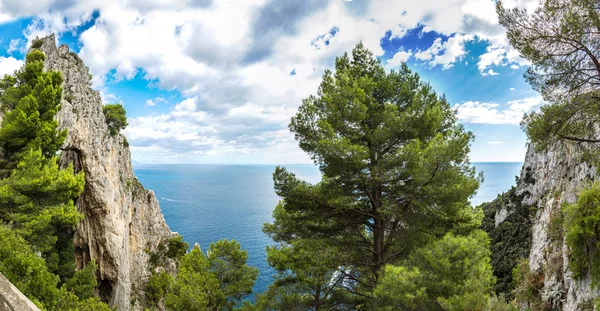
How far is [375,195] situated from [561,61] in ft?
18.5

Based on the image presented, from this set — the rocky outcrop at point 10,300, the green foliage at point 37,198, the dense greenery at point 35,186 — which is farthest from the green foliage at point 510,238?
the rocky outcrop at point 10,300

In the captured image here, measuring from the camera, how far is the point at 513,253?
34500 mm

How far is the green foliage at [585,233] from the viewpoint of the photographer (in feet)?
17.4

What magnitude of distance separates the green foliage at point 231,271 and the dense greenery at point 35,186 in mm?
6242

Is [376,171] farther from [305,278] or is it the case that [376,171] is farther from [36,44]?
[36,44]

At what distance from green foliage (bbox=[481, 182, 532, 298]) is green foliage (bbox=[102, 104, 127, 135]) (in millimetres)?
37260

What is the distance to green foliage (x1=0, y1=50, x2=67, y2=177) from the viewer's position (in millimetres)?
12203

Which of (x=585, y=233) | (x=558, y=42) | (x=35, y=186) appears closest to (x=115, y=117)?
Result: (x=35, y=186)

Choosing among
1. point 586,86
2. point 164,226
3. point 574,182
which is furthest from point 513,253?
point 164,226

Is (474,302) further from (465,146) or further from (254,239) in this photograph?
(254,239)

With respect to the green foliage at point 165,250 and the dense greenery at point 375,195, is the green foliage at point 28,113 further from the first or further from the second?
the green foliage at point 165,250

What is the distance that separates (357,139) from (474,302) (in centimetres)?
528

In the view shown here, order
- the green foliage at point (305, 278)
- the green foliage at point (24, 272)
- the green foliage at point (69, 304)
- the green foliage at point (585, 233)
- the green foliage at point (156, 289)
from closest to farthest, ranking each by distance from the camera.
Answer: the green foliage at point (585, 233) → the green foliage at point (24, 272) → the green foliage at point (69, 304) → the green foliage at point (305, 278) → the green foliage at point (156, 289)

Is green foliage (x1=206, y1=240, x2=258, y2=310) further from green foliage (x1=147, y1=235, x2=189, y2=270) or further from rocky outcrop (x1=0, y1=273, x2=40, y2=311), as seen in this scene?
rocky outcrop (x1=0, y1=273, x2=40, y2=311)
